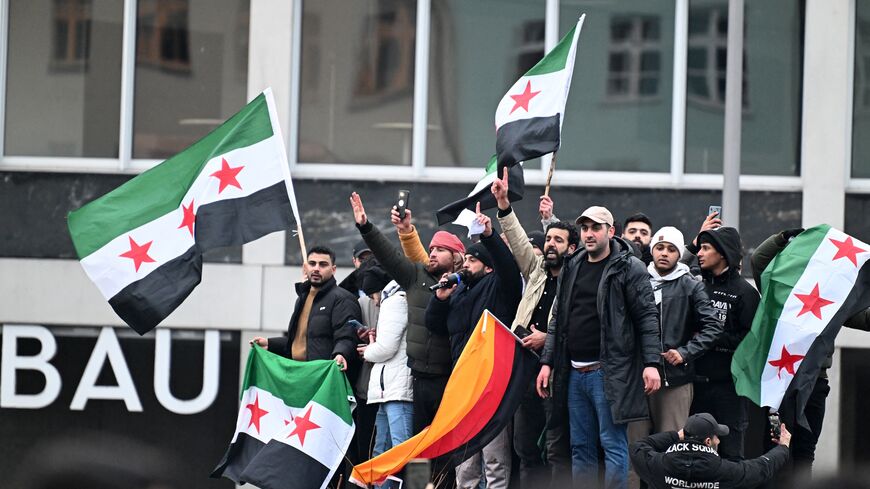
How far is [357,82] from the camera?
15.6 m

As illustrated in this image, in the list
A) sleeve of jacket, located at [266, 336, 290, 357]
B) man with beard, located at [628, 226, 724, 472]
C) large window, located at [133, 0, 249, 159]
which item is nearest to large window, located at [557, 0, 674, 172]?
large window, located at [133, 0, 249, 159]

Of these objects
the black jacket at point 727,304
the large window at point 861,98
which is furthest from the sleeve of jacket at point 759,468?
the large window at point 861,98

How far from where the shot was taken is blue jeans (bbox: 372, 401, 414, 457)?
35.5 feet

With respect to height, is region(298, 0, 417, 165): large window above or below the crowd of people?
above

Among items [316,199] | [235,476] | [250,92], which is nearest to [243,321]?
[316,199]

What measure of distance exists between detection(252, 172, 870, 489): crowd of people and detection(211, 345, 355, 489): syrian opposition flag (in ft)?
0.79

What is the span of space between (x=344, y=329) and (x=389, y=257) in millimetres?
857

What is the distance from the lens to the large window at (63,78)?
15.8 m

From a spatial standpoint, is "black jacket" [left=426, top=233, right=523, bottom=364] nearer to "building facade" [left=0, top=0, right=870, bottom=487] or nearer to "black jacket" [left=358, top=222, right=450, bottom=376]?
"black jacket" [left=358, top=222, right=450, bottom=376]

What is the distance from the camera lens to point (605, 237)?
9586mm

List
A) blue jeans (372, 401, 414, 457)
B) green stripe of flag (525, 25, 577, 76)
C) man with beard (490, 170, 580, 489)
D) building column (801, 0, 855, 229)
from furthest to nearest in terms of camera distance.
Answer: building column (801, 0, 855, 229) → green stripe of flag (525, 25, 577, 76) → blue jeans (372, 401, 414, 457) → man with beard (490, 170, 580, 489)

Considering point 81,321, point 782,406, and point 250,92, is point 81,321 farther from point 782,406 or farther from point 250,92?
point 782,406

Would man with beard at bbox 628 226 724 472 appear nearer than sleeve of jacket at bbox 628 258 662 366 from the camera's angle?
No

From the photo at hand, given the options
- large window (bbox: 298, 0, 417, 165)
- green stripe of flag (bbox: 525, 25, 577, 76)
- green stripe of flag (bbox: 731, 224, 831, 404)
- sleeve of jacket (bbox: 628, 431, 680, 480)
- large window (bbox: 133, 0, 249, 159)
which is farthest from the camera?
large window (bbox: 133, 0, 249, 159)
